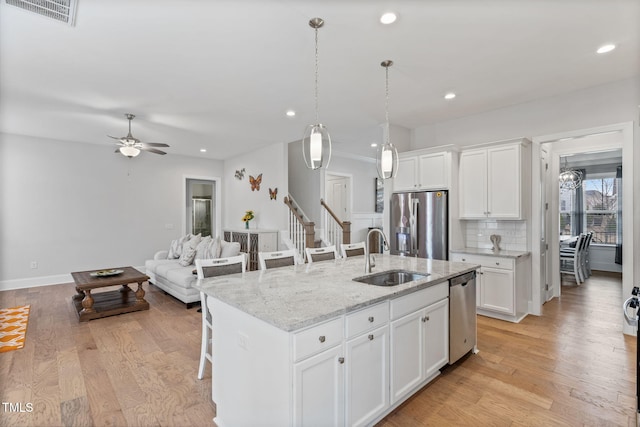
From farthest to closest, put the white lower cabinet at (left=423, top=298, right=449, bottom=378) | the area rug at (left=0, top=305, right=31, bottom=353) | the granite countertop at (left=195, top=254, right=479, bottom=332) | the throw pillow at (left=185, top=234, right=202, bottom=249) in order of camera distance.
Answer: the throw pillow at (left=185, top=234, right=202, bottom=249) → the area rug at (left=0, top=305, right=31, bottom=353) → the white lower cabinet at (left=423, top=298, right=449, bottom=378) → the granite countertop at (left=195, top=254, right=479, bottom=332)

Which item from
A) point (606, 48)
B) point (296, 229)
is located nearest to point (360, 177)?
point (296, 229)

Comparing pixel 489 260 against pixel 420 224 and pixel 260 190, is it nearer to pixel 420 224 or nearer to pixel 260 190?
pixel 420 224

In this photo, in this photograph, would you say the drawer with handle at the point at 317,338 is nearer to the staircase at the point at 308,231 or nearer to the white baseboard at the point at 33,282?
the staircase at the point at 308,231

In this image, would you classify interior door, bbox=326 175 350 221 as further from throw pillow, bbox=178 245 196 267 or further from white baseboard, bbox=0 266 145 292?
white baseboard, bbox=0 266 145 292

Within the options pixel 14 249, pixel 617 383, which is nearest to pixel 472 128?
pixel 617 383

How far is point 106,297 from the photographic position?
15.3ft

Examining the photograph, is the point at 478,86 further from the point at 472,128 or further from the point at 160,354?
the point at 160,354

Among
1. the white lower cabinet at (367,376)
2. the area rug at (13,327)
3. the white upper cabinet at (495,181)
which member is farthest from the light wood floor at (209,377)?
the white upper cabinet at (495,181)

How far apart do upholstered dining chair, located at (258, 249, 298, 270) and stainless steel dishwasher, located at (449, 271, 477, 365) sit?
5.12 feet

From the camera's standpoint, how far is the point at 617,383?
8.16 feet

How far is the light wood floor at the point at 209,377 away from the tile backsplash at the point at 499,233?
3.27 feet

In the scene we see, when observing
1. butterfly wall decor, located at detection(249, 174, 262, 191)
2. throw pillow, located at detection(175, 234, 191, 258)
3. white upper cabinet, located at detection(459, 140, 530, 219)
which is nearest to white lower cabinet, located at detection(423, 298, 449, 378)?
white upper cabinet, located at detection(459, 140, 530, 219)

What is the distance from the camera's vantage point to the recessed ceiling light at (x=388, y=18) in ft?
7.40

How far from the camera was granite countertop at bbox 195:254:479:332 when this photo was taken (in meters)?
1.62
